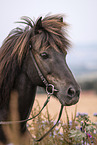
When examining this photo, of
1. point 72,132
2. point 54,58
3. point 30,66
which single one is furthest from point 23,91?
point 72,132

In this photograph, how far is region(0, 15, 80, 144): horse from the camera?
103 inches

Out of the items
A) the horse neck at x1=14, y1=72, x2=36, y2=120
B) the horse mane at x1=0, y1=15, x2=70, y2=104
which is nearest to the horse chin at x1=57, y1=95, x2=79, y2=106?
the horse neck at x1=14, y1=72, x2=36, y2=120

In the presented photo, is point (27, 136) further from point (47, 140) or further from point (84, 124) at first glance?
point (84, 124)

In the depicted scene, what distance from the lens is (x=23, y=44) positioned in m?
2.74

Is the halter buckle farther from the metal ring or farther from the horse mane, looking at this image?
the horse mane

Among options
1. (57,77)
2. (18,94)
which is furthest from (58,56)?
(18,94)

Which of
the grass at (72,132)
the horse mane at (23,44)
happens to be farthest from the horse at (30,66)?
the grass at (72,132)

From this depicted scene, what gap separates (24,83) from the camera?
9.00ft

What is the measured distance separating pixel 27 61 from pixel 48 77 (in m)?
0.37

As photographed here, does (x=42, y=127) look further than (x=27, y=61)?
Yes

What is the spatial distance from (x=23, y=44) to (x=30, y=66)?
30 centimetres

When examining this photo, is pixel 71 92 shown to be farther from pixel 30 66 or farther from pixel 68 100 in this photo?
pixel 30 66

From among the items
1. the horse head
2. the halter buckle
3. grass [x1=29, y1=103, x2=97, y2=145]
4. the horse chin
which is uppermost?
the horse head

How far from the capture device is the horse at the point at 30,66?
2619 mm
